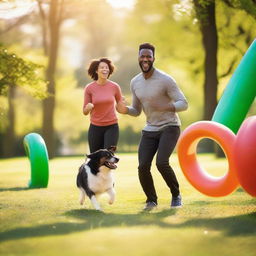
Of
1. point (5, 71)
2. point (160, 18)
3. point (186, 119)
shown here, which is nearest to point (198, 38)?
point (160, 18)

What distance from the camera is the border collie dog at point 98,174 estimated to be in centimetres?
852

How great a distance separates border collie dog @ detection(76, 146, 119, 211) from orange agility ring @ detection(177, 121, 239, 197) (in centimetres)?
107

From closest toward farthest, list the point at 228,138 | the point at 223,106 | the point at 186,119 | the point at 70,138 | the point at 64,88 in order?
1. the point at 228,138
2. the point at 223,106
3. the point at 64,88
4. the point at 186,119
5. the point at 70,138

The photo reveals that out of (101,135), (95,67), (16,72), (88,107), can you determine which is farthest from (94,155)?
(16,72)

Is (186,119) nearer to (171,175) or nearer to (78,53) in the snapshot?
(78,53)

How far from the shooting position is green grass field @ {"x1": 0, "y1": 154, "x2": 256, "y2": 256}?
19.5 ft

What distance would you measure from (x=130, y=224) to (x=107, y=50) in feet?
122

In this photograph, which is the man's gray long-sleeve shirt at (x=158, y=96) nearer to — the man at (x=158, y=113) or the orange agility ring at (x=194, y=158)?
the man at (x=158, y=113)

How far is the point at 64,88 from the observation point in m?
30.6

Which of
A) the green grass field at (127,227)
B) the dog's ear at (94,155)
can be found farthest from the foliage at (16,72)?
the dog's ear at (94,155)

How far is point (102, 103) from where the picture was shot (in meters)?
9.54

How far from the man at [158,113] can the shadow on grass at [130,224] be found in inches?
29.3

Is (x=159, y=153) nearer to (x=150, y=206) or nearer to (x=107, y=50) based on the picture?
(x=150, y=206)

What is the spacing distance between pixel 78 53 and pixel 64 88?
16171 millimetres
